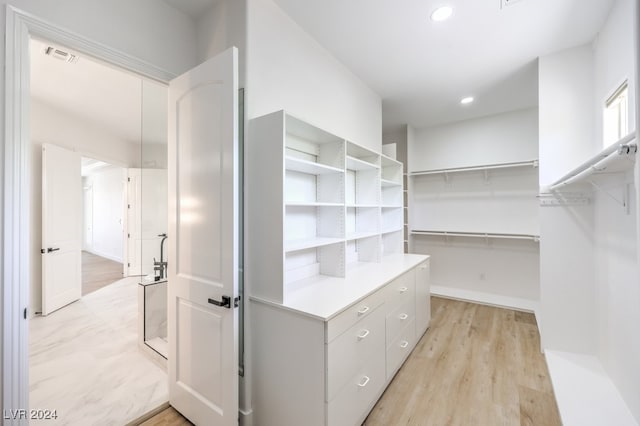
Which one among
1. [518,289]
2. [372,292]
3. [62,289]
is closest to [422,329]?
[372,292]

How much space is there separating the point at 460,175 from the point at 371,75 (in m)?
2.57

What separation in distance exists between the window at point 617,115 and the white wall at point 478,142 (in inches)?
73.7

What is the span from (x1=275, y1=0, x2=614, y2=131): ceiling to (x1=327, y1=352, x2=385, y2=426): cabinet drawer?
2660 mm

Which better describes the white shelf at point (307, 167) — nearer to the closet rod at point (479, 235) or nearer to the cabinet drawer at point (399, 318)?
the cabinet drawer at point (399, 318)

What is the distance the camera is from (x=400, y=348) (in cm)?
241

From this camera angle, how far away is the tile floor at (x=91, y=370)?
1.94 meters

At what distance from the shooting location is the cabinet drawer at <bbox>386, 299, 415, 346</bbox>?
2.21m

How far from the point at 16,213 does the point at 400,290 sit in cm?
262

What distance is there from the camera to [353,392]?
1.68 m

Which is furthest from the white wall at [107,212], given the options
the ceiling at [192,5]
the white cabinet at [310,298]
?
the white cabinet at [310,298]

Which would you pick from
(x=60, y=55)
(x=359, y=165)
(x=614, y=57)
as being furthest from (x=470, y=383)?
(x=60, y=55)

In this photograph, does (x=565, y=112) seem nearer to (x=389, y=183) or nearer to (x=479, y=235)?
(x=389, y=183)

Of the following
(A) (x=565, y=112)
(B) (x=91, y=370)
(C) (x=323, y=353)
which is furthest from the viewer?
(A) (x=565, y=112)

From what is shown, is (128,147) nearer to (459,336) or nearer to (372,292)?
(372,292)
